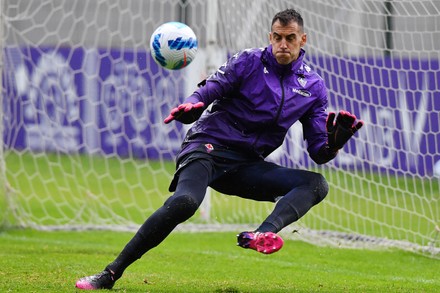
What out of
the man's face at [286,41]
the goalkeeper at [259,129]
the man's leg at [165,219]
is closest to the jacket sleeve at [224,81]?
the goalkeeper at [259,129]

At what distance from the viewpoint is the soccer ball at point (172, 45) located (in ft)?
24.7

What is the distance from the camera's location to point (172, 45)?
7527mm

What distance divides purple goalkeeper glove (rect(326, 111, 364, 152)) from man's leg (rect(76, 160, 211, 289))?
36.3 inches

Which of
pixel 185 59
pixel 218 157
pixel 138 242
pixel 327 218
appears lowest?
pixel 327 218

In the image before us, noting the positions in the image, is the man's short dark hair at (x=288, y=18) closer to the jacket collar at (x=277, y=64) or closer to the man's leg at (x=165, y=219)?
the jacket collar at (x=277, y=64)

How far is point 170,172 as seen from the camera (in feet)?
51.4

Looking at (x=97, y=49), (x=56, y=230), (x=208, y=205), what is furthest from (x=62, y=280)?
(x=97, y=49)

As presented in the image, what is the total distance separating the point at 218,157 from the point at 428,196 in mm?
4450

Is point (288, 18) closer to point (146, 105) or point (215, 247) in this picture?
point (215, 247)

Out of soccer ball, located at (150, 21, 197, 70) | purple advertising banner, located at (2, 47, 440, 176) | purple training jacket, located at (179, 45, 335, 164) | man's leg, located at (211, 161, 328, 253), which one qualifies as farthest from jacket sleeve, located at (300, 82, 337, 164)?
purple advertising banner, located at (2, 47, 440, 176)

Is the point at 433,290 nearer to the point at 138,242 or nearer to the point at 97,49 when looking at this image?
the point at 138,242

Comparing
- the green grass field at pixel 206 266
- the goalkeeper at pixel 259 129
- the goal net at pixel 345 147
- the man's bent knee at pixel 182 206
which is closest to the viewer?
the man's bent knee at pixel 182 206

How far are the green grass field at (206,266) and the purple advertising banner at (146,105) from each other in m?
1.50

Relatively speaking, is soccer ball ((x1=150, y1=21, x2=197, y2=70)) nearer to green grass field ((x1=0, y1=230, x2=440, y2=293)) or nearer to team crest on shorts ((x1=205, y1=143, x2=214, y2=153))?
team crest on shorts ((x1=205, y1=143, x2=214, y2=153))
